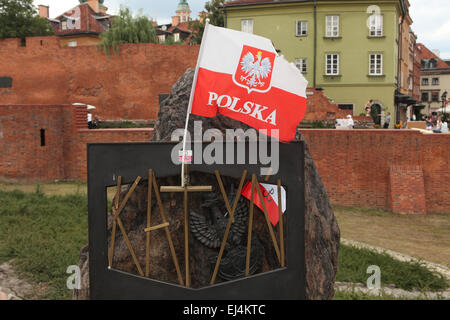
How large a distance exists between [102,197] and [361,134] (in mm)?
12109

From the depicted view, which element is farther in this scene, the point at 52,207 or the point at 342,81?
the point at 342,81

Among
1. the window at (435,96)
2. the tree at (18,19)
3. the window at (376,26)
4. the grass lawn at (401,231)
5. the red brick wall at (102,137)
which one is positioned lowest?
the grass lawn at (401,231)

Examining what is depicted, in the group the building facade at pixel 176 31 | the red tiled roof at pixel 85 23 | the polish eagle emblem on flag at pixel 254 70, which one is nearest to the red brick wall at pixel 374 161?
the polish eagle emblem on flag at pixel 254 70

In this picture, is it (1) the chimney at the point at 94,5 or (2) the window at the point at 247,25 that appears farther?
(1) the chimney at the point at 94,5

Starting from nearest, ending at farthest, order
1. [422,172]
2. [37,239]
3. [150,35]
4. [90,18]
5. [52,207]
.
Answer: [37,239] < [52,207] < [422,172] < [150,35] < [90,18]

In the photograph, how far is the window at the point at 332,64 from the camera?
30438 millimetres

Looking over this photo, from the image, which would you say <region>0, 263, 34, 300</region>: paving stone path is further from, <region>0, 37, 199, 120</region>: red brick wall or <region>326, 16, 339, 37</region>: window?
<region>326, 16, 339, 37</region>: window

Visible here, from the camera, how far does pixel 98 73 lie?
26.7 meters

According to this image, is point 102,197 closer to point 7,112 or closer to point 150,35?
point 7,112

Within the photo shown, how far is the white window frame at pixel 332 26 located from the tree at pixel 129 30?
1059 centimetres

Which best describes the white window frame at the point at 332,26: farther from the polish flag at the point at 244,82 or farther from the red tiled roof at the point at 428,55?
the red tiled roof at the point at 428,55

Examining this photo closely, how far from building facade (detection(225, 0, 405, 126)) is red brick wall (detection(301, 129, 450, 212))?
50.4 feet

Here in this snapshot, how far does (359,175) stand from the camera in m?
14.9
